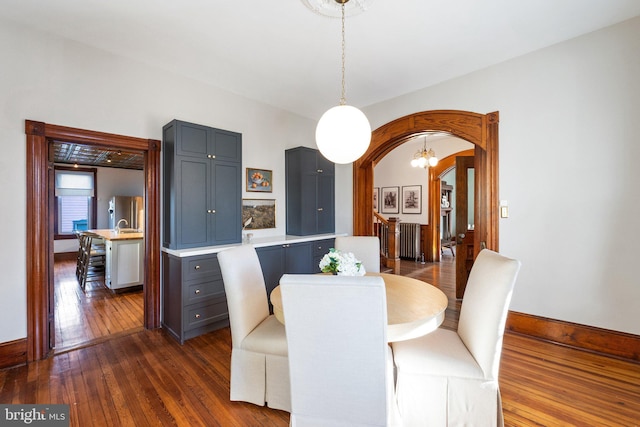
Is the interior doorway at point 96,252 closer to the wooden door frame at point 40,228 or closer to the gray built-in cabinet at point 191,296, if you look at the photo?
the wooden door frame at point 40,228

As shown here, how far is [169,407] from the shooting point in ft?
6.17

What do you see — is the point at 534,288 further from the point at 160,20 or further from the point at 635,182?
the point at 160,20

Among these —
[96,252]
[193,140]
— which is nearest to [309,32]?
[193,140]

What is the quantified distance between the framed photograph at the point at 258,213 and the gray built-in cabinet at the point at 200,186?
448 millimetres

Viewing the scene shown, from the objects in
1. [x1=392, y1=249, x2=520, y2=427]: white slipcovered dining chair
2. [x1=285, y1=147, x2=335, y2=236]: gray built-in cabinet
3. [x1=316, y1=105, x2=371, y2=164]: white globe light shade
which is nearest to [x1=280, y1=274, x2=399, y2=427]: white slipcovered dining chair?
[x1=392, y1=249, x2=520, y2=427]: white slipcovered dining chair

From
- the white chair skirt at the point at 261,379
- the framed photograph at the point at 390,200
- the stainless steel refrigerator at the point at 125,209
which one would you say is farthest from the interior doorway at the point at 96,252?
the framed photograph at the point at 390,200

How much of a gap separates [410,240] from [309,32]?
5.65m

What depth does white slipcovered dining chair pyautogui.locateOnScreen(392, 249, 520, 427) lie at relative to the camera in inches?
59.4

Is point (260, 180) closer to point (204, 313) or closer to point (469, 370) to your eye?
point (204, 313)

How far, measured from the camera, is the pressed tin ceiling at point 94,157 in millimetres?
5883

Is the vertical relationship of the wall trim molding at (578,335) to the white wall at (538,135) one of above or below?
below

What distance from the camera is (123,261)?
4352 millimetres

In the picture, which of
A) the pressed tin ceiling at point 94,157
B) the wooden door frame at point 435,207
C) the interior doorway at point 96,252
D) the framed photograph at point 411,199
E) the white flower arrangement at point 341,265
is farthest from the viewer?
the framed photograph at point 411,199

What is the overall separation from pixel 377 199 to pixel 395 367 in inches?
263
